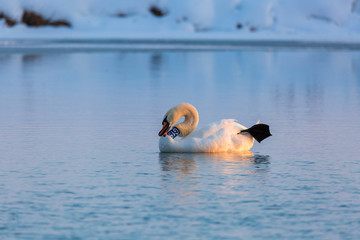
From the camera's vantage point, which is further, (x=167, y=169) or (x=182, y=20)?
(x=182, y=20)

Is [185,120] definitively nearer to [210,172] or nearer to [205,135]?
[205,135]

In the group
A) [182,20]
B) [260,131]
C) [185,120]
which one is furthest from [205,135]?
[182,20]

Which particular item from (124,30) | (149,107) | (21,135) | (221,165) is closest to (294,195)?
(221,165)

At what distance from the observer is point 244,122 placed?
1461 centimetres

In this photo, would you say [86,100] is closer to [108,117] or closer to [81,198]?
[108,117]

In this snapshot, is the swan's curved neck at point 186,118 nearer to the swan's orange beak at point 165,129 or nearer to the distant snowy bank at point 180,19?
the swan's orange beak at point 165,129

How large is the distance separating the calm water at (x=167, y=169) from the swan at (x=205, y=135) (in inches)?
7.5

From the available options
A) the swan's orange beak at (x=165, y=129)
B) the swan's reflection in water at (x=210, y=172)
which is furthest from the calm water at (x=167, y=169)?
the swan's orange beak at (x=165, y=129)

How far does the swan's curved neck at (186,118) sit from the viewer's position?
1165 cm

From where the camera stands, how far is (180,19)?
267ft

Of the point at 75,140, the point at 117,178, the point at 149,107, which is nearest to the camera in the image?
the point at 117,178

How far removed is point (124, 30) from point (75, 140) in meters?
64.4

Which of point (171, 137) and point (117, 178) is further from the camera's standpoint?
point (171, 137)

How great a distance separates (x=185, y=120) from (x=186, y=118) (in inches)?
1.5
